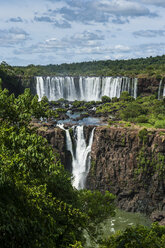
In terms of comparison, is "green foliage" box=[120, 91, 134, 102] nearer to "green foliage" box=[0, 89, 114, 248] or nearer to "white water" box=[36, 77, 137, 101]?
"white water" box=[36, 77, 137, 101]

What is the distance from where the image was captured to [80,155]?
141ft

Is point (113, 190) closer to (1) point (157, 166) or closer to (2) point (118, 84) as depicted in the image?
(1) point (157, 166)

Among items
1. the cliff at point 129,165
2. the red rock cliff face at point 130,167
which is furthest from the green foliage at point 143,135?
the red rock cliff face at point 130,167

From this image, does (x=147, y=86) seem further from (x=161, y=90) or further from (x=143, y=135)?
(x=143, y=135)

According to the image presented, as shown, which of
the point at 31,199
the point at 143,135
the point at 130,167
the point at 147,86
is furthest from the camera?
the point at 147,86

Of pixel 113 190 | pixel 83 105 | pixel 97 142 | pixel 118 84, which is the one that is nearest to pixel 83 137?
pixel 97 142

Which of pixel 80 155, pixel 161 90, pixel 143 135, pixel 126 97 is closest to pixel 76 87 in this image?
pixel 126 97

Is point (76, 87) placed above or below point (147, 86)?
below

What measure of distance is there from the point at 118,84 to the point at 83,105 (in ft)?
35.9

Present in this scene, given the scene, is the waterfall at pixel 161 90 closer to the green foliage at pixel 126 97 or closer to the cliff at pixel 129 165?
the green foliage at pixel 126 97

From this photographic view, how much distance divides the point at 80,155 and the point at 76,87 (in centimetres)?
3733

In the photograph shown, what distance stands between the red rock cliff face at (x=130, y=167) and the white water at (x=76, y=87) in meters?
34.2

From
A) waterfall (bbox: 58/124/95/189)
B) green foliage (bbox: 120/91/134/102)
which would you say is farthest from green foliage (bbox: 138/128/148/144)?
green foliage (bbox: 120/91/134/102)

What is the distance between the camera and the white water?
74.2 m
